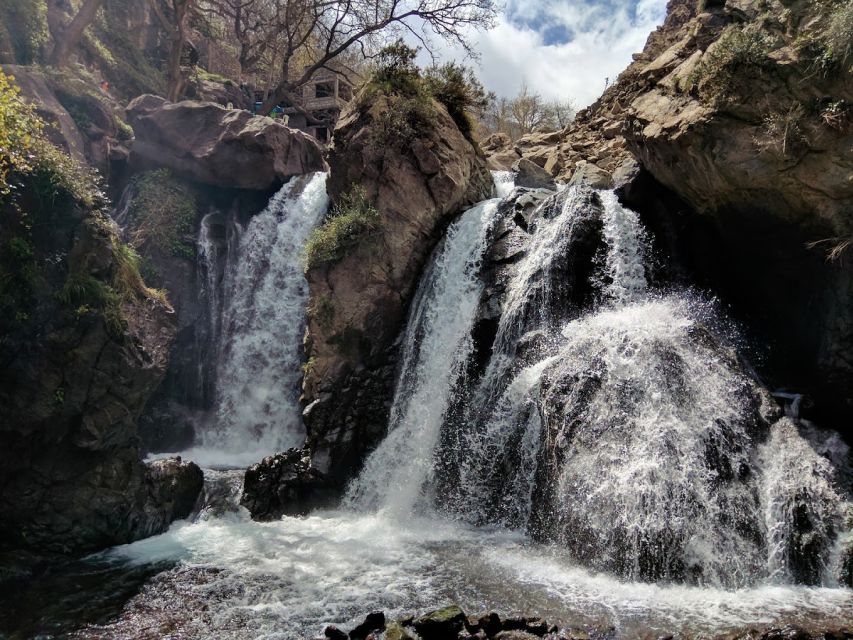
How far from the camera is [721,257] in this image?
39.7ft

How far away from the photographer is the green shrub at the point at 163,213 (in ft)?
58.0

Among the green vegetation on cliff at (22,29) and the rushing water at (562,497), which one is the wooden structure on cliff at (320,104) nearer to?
the green vegetation on cliff at (22,29)

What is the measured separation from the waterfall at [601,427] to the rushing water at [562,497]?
29 millimetres

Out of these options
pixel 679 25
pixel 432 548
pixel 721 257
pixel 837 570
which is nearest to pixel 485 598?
pixel 432 548

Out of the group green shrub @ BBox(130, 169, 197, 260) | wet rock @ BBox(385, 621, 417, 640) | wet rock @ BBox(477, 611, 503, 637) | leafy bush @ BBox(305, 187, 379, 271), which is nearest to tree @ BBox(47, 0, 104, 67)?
green shrub @ BBox(130, 169, 197, 260)

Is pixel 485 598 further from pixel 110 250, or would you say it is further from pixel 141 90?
pixel 141 90

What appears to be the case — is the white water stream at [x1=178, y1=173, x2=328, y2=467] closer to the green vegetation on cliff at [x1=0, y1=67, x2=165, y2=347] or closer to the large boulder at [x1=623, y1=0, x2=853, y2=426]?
the green vegetation on cliff at [x1=0, y1=67, x2=165, y2=347]

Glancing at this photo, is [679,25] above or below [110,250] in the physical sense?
above

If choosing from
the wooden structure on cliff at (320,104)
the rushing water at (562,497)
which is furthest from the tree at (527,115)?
the rushing water at (562,497)

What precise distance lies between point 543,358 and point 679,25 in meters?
18.6

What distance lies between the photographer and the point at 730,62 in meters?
10.2

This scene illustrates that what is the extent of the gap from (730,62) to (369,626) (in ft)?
35.3

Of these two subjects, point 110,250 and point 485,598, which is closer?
point 485,598

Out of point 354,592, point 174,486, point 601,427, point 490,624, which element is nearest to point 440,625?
point 490,624
